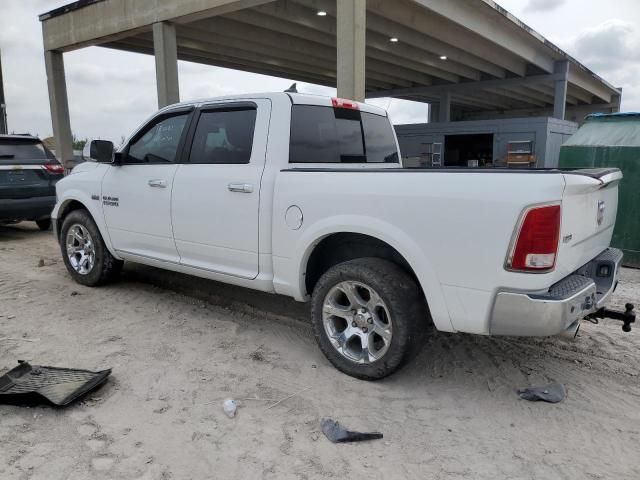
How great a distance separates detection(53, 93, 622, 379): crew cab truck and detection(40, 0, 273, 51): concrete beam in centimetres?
709

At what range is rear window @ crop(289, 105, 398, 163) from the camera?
12.6ft

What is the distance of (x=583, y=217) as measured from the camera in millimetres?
2871

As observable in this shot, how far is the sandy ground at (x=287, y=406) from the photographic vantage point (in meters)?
2.51

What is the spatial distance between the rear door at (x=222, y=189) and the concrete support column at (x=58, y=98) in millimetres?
13904

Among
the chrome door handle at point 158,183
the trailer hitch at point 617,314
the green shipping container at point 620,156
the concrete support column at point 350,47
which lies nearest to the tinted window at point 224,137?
the chrome door handle at point 158,183

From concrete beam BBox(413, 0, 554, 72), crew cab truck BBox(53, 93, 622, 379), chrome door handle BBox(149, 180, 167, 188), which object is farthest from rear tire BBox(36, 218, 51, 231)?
concrete beam BBox(413, 0, 554, 72)

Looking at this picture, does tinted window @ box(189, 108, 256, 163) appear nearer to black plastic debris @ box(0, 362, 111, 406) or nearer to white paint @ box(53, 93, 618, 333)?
white paint @ box(53, 93, 618, 333)

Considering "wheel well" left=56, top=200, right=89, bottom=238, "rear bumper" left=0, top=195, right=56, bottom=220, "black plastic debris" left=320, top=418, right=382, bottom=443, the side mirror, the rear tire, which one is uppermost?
the side mirror

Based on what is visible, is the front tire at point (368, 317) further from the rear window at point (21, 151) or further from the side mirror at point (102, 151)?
the rear window at point (21, 151)

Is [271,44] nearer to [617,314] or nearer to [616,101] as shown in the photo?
[617,314]

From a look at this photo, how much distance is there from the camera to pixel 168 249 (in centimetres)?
451

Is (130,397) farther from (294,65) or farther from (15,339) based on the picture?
(294,65)

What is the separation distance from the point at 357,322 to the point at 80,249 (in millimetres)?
3635

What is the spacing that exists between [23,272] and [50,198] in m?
2.95
